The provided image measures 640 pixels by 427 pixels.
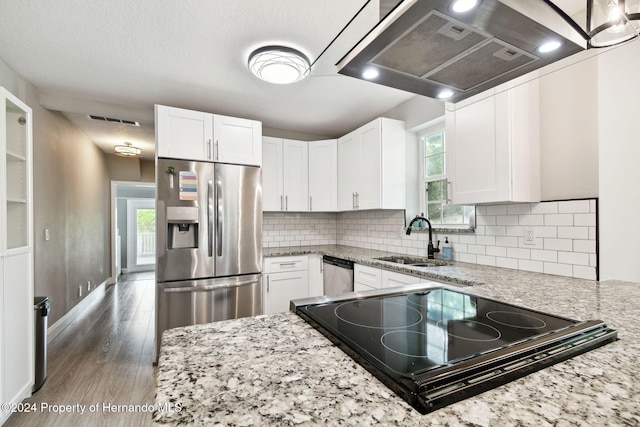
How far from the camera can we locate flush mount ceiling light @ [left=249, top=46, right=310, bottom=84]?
210 cm

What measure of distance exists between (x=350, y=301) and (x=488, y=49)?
3.21 feet

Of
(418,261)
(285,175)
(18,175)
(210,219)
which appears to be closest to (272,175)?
(285,175)

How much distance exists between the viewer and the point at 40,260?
2.93m

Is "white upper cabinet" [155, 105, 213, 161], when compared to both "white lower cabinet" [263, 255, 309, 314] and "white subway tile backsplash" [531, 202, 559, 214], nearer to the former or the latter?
"white lower cabinet" [263, 255, 309, 314]

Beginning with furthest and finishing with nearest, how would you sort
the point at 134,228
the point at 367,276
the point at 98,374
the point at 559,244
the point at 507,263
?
the point at 134,228
the point at 367,276
the point at 98,374
the point at 507,263
the point at 559,244

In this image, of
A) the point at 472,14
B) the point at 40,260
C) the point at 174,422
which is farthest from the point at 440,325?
the point at 40,260

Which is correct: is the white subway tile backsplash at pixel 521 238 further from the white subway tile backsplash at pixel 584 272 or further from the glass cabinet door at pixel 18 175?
the glass cabinet door at pixel 18 175

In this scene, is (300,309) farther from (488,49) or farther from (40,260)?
(40,260)

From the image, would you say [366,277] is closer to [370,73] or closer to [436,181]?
[436,181]

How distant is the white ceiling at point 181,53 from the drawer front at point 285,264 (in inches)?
65.9

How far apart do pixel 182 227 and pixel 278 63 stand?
5.39ft

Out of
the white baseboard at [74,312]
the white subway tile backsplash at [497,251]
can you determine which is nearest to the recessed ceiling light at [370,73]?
the white subway tile backsplash at [497,251]

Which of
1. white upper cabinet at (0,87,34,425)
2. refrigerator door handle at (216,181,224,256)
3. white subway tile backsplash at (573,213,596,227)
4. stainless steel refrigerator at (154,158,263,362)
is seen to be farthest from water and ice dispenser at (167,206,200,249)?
white subway tile backsplash at (573,213,596,227)

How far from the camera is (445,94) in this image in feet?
4.02
